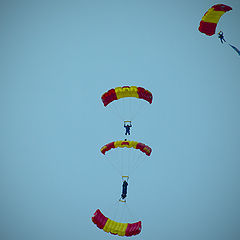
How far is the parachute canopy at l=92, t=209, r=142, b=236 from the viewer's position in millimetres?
15953

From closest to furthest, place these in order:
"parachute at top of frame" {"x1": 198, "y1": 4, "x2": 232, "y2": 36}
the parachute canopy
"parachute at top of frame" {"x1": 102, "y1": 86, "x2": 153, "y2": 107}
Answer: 1. "parachute at top of frame" {"x1": 198, "y1": 4, "x2": 232, "y2": 36}
2. the parachute canopy
3. "parachute at top of frame" {"x1": 102, "y1": 86, "x2": 153, "y2": 107}

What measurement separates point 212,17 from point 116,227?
14.4m

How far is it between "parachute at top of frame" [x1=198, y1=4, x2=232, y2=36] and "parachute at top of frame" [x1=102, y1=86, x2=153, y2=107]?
5.35m

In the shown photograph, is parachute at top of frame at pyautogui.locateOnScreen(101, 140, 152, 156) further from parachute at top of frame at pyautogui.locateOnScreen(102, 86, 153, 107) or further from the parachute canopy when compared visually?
the parachute canopy

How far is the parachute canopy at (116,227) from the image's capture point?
15953 mm

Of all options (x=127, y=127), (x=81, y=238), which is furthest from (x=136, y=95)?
(x=81, y=238)

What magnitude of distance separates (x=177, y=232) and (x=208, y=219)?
348 inches

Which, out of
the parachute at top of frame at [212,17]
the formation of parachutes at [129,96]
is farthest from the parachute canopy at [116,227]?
the parachute at top of frame at [212,17]

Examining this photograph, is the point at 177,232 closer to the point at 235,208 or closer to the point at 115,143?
the point at 235,208

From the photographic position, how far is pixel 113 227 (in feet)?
54.9

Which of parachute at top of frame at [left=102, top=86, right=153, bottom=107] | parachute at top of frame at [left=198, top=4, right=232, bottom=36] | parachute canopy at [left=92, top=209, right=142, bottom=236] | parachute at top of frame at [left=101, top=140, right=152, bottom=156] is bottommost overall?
parachute canopy at [left=92, top=209, right=142, bottom=236]

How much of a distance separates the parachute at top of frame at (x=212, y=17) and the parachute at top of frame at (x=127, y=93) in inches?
211

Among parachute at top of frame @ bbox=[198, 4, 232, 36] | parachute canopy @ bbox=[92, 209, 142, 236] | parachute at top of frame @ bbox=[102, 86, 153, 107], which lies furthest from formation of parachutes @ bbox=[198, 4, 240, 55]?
parachute canopy @ bbox=[92, 209, 142, 236]

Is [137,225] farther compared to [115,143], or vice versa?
[115,143]
